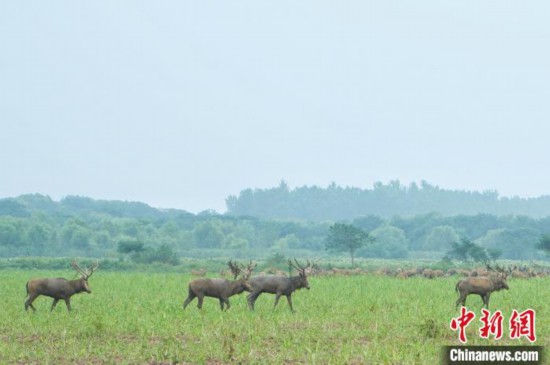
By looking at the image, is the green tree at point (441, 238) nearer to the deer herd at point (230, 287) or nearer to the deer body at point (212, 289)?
the deer herd at point (230, 287)

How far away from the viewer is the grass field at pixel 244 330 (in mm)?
16562

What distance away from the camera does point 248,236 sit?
163750 mm

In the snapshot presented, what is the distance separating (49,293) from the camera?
25.3 m

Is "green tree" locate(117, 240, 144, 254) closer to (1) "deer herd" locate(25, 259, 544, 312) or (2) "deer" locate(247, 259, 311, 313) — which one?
(1) "deer herd" locate(25, 259, 544, 312)

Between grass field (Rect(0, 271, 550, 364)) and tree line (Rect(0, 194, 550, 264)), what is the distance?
71.1m

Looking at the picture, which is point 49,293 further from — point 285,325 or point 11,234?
point 11,234

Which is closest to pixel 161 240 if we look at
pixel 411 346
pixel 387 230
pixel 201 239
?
pixel 201 239

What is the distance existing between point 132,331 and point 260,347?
4.30 meters

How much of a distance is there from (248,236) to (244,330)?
14396 cm

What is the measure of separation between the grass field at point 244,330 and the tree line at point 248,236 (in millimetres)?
71084

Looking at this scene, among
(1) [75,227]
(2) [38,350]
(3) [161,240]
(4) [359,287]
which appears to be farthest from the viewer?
(3) [161,240]

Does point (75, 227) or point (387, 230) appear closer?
point (75, 227)

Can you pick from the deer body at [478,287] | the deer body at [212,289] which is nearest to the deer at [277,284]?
the deer body at [212,289]

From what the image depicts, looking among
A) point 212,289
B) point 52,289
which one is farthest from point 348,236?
point 52,289
